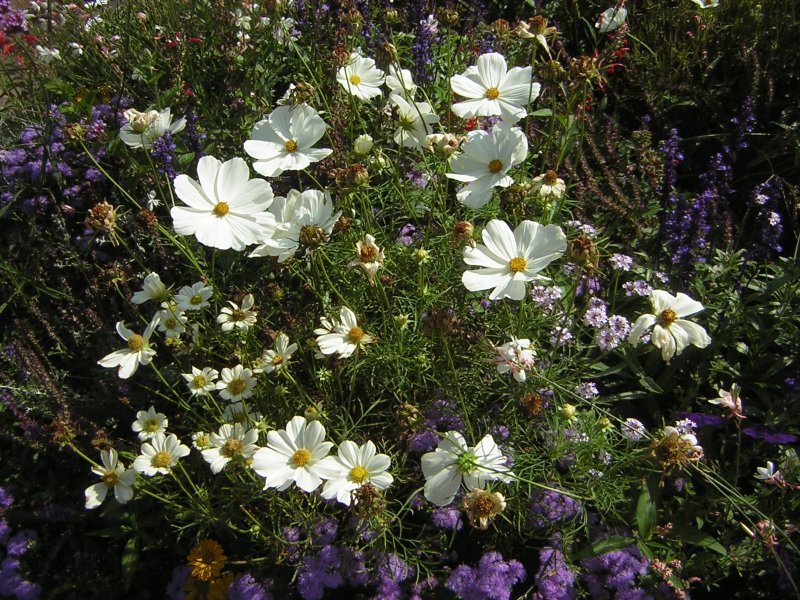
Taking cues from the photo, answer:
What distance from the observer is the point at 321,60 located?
99.1 inches

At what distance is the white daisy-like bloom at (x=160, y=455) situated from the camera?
1578 mm

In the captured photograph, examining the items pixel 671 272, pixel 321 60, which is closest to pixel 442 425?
pixel 671 272

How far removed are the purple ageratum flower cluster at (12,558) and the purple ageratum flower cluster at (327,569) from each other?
2.97ft

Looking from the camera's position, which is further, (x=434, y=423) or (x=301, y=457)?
(x=434, y=423)

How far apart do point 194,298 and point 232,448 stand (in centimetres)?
38

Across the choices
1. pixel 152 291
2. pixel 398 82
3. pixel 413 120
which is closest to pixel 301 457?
pixel 152 291

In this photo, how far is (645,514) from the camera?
5.53 feet

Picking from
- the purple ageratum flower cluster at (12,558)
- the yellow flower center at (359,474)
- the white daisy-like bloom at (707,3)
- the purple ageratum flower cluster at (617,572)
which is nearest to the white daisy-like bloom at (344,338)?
the yellow flower center at (359,474)

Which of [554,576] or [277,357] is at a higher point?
[277,357]

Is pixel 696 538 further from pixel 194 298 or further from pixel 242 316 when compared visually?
pixel 194 298

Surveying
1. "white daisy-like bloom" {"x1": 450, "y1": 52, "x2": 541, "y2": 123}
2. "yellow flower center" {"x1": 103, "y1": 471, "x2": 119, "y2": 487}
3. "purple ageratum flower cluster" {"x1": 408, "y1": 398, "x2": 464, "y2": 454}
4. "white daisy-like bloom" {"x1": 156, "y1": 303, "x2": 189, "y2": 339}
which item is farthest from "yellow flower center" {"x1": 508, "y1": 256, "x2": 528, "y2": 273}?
"yellow flower center" {"x1": 103, "y1": 471, "x2": 119, "y2": 487}

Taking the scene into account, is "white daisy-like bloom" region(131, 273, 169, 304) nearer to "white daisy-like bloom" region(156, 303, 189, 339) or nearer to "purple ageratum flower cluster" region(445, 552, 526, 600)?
"white daisy-like bloom" region(156, 303, 189, 339)

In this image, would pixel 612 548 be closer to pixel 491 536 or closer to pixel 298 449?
pixel 491 536

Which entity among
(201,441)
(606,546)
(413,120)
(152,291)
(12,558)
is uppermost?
(413,120)
